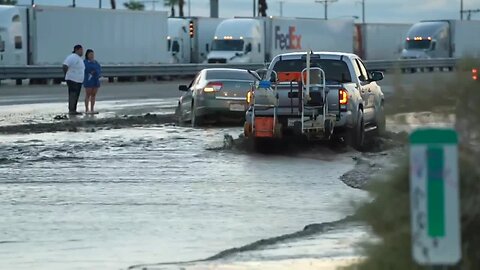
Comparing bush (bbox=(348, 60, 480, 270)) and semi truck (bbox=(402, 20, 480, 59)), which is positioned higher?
semi truck (bbox=(402, 20, 480, 59))

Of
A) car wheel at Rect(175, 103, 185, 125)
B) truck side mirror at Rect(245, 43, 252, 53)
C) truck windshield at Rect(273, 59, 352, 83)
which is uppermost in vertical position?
truck side mirror at Rect(245, 43, 252, 53)

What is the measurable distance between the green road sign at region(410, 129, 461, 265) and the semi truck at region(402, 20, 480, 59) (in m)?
60.2

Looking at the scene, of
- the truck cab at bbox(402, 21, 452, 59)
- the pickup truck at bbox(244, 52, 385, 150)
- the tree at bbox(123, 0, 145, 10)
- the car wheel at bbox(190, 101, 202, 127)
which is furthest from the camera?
the tree at bbox(123, 0, 145, 10)

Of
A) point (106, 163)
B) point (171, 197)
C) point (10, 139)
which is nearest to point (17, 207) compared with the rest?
point (171, 197)

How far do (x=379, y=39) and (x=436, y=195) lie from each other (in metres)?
68.6

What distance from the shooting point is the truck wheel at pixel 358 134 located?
18.8 metres

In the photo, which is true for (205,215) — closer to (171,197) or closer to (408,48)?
(171,197)

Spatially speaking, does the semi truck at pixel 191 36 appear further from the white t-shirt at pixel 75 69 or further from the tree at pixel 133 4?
the tree at pixel 133 4

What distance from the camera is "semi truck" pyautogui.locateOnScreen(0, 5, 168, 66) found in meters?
50.0

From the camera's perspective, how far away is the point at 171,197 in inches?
520

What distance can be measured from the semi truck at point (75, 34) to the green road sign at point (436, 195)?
4588 cm

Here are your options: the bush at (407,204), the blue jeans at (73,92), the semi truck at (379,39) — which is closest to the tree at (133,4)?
the semi truck at (379,39)

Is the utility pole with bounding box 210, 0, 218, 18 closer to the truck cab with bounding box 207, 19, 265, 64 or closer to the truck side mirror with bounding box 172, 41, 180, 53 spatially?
the truck side mirror with bounding box 172, 41, 180, 53

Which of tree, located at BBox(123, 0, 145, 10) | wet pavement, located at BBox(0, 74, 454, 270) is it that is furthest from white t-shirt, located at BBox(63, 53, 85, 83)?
tree, located at BBox(123, 0, 145, 10)
